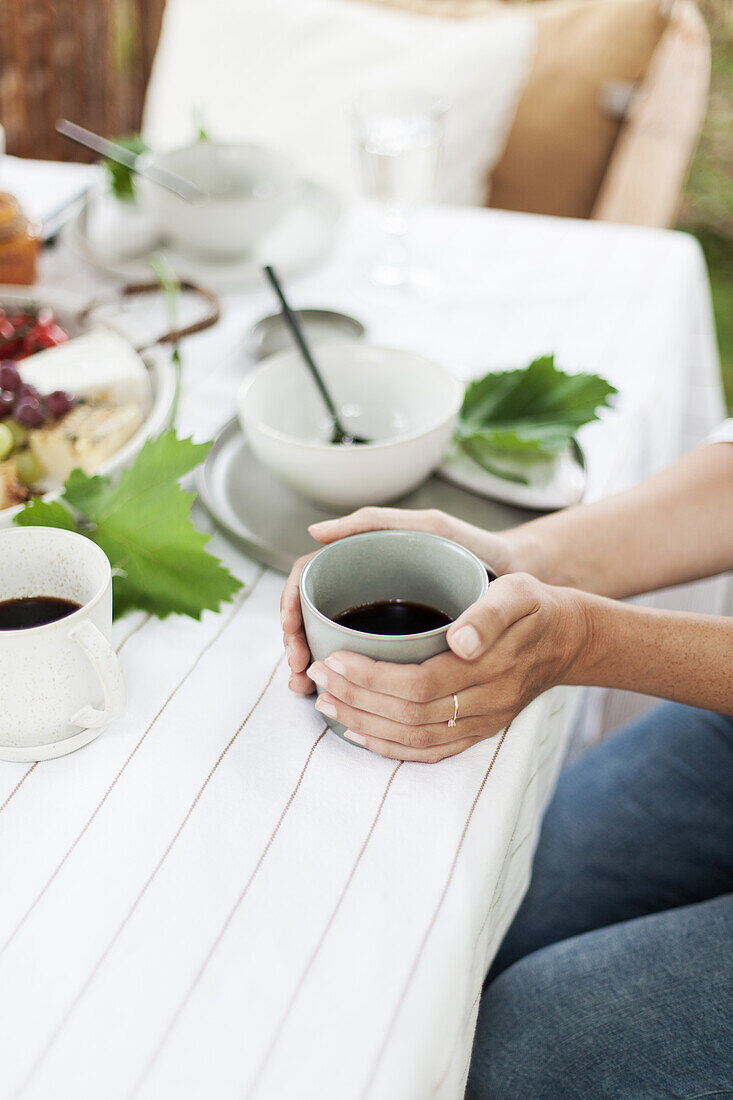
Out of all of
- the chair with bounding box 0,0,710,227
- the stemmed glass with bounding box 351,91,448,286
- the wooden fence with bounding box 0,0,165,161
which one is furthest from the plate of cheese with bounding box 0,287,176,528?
the wooden fence with bounding box 0,0,165,161

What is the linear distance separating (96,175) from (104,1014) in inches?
50.0

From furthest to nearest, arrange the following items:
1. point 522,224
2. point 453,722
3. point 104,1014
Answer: point 522,224 < point 453,722 < point 104,1014

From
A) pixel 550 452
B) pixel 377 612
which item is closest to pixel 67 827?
pixel 377 612

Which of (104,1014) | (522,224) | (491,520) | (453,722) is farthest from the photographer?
(522,224)

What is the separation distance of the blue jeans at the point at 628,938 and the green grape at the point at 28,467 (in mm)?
594

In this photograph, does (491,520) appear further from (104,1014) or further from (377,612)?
(104,1014)

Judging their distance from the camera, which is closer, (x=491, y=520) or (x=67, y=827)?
(x=67, y=827)

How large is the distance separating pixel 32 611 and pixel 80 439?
0.24m

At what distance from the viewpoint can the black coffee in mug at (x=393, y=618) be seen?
0.61 metres

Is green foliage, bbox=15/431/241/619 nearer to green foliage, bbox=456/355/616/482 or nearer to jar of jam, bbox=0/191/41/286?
green foliage, bbox=456/355/616/482

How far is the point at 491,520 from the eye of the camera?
79 centimetres

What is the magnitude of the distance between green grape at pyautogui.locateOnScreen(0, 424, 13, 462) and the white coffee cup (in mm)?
212

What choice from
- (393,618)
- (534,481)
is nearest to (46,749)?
(393,618)

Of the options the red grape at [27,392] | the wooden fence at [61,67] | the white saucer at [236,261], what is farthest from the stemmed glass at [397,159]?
the wooden fence at [61,67]
